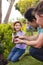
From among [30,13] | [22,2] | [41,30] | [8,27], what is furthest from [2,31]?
[22,2]

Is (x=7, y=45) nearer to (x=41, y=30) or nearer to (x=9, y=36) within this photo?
(x=9, y=36)

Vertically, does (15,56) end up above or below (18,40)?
below

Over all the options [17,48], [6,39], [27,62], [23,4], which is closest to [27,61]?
[27,62]

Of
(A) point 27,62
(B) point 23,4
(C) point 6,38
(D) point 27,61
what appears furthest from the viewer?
(B) point 23,4

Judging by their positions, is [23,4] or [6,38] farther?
[23,4]

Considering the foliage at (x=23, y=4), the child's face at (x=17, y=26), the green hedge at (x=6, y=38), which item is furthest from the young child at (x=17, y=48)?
the foliage at (x=23, y=4)

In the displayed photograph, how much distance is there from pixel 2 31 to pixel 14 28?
1.13 feet

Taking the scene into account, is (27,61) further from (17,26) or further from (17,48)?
(17,26)

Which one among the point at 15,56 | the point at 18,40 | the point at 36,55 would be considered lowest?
the point at 15,56

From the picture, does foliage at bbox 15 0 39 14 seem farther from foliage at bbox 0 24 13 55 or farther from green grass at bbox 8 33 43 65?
green grass at bbox 8 33 43 65

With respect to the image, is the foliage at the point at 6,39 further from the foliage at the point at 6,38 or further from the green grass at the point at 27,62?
the green grass at the point at 27,62

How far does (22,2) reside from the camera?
79.7ft

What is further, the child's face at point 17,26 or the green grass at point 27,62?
the child's face at point 17,26

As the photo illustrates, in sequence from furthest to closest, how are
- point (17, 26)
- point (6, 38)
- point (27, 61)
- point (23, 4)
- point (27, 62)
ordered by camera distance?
point (23, 4), point (6, 38), point (17, 26), point (27, 61), point (27, 62)
